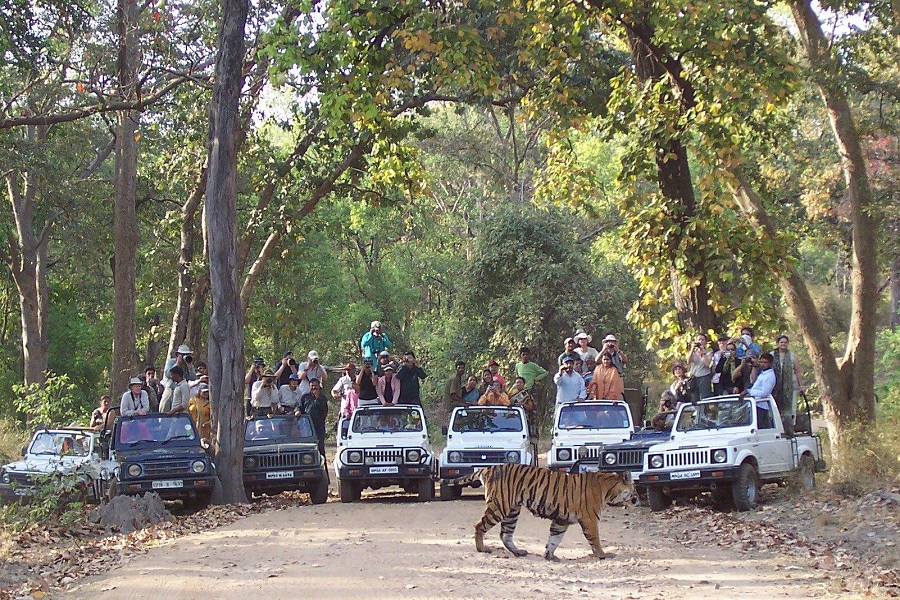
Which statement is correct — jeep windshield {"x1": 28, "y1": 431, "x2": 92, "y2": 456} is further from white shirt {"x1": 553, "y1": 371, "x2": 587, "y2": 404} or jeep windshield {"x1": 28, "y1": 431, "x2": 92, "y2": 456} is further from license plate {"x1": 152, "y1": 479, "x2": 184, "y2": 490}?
white shirt {"x1": 553, "y1": 371, "x2": 587, "y2": 404}

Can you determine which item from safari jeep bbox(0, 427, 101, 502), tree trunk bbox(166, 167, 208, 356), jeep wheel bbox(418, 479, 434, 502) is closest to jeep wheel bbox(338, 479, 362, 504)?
jeep wheel bbox(418, 479, 434, 502)

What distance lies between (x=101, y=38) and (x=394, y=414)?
10.3m

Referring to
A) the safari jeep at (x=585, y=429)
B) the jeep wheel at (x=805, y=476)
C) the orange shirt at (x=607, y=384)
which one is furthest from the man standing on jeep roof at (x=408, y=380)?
the jeep wheel at (x=805, y=476)

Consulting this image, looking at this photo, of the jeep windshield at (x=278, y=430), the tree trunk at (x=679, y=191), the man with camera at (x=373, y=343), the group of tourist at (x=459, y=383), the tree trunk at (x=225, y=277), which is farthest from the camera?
the man with camera at (x=373, y=343)

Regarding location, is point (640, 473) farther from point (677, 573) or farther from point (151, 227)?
point (151, 227)

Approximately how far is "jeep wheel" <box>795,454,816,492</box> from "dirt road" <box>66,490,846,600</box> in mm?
2993

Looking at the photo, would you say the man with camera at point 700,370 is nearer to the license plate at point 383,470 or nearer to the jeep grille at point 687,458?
the jeep grille at point 687,458

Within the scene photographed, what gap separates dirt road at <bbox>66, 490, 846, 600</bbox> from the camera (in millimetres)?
9664

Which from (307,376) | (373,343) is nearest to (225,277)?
(307,376)

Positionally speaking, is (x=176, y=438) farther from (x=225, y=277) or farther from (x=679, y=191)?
(x=679, y=191)

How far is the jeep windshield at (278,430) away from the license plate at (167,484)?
2133 millimetres

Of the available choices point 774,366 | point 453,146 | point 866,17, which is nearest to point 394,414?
point 774,366

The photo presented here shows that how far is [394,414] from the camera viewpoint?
60.8 feet

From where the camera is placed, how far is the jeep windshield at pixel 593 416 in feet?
60.5
